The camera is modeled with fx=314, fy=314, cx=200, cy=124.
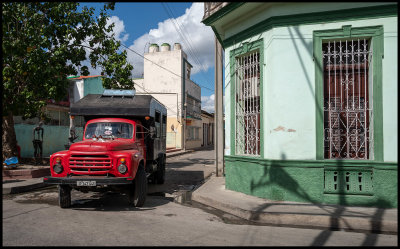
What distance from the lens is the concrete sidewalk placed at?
5492mm

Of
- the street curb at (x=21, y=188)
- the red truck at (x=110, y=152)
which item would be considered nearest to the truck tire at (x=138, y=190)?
the red truck at (x=110, y=152)

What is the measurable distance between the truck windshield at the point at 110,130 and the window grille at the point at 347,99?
4765 millimetres

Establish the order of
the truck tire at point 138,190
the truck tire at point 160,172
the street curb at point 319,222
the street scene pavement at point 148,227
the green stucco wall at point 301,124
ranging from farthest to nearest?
the truck tire at point 160,172
the truck tire at point 138,190
the green stucco wall at point 301,124
the street curb at point 319,222
the street scene pavement at point 148,227

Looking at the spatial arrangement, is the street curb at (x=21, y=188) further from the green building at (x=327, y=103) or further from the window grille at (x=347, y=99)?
the window grille at (x=347, y=99)

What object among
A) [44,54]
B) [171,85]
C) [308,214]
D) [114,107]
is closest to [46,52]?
[44,54]

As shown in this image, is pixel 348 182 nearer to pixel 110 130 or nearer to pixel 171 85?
pixel 110 130

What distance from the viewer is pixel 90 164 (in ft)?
21.1

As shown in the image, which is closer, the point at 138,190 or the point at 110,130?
the point at 138,190

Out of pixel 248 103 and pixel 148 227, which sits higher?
pixel 248 103

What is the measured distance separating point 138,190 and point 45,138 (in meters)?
13.2

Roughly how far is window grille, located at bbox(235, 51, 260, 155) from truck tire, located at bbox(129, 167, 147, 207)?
283cm

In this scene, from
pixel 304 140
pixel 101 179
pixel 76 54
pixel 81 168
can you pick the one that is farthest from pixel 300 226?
pixel 76 54

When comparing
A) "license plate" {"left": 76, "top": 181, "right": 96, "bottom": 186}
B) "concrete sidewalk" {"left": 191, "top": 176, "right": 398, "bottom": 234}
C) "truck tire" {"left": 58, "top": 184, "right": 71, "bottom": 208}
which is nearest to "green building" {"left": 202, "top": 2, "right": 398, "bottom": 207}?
"concrete sidewalk" {"left": 191, "top": 176, "right": 398, "bottom": 234}

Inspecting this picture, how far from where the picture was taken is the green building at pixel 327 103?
666cm
